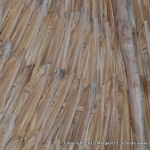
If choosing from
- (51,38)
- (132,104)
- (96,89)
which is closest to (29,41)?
(51,38)

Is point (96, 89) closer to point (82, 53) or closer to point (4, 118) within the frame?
point (82, 53)

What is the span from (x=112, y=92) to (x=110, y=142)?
238 millimetres

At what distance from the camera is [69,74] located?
5.78 feet

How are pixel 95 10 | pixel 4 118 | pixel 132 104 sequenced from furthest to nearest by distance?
pixel 95 10 → pixel 132 104 → pixel 4 118

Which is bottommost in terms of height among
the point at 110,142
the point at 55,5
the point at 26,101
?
the point at 110,142

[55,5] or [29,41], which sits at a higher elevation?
[55,5]

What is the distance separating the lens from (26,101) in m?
1.66

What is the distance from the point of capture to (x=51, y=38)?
1.81 m

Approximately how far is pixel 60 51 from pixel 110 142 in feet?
1.59

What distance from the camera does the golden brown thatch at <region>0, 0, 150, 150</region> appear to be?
1643 mm

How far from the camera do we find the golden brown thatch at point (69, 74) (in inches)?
64.7

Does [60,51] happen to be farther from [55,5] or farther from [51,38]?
[55,5]

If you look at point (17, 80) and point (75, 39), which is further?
point (75, 39)

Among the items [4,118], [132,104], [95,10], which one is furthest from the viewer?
[95,10]
